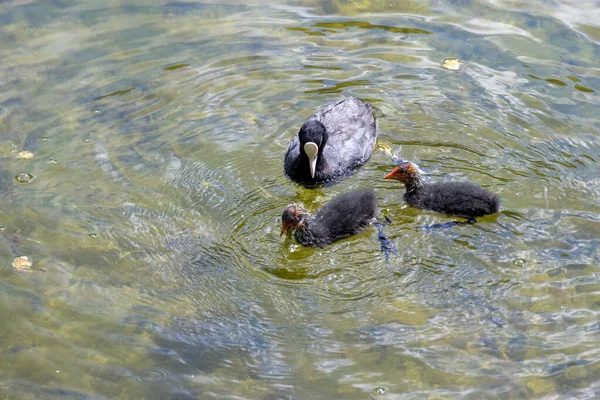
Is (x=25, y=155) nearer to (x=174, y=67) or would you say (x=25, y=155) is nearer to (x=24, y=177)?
(x=24, y=177)

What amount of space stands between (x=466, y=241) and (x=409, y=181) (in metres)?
0.81

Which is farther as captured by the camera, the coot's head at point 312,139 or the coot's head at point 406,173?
the coot's head at point 312,139

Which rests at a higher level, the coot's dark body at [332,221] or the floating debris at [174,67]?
the floating debris at [174,67]

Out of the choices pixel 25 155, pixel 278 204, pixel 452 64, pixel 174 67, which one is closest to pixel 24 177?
pixel 25 155

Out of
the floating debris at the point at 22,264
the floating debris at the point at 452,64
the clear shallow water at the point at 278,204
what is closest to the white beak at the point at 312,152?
the clear shallow water at the point at 278,204

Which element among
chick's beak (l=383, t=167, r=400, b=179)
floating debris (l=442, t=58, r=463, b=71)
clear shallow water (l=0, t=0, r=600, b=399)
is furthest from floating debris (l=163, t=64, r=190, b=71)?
chick's beak (l=383, t=167, r=400, b=179)

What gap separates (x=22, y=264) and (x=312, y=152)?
2.59 m

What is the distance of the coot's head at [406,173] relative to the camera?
6.15 m

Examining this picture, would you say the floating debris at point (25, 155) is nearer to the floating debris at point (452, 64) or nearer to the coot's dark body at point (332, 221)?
the coot's dark body at point (332, 221)

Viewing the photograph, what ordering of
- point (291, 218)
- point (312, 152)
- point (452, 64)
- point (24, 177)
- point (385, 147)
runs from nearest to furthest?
1. point (291, 218)
2. point (24, 177)
3. point (312, 152)
4. point (385, 147)
5. point (452, 64)

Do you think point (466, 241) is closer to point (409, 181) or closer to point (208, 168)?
point (409, 181)

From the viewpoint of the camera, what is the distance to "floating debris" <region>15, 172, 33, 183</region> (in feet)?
21.1

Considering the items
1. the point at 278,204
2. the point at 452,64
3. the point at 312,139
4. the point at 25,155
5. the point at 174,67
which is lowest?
the point at 278,204

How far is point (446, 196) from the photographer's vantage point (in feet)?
19.4
